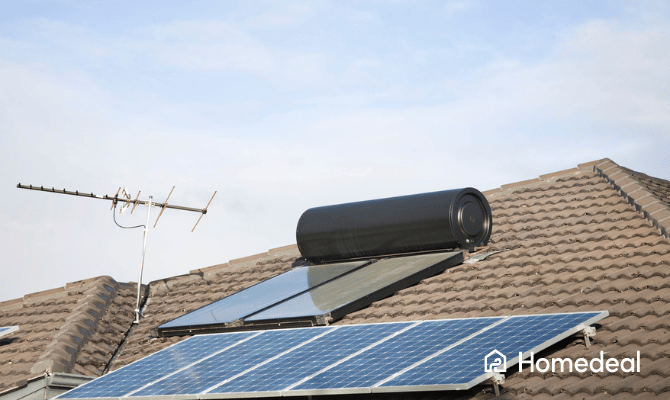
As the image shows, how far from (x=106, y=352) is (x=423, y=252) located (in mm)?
5737

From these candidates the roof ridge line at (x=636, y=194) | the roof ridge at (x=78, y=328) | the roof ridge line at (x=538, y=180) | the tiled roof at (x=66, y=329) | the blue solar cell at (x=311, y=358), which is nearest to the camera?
the blue solar cell at (x=311, y=358)

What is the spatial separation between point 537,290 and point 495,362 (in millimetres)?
3056

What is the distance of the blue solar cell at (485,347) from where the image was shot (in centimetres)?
742

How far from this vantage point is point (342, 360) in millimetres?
8516

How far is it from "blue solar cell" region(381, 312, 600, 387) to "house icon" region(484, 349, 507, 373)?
0.16 feet

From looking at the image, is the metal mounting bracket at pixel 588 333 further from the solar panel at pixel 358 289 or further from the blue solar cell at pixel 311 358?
the solar panel at pixel 358 289

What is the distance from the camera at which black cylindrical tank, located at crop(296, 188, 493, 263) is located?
12.6 m

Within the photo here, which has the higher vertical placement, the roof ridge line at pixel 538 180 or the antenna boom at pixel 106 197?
the antenna boom at pixel 106 197

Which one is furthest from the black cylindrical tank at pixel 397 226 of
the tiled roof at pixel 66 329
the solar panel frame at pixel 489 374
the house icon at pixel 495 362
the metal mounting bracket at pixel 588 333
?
the house icon at pixel 495 362

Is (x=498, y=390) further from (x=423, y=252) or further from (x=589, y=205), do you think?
(x=589, y=205)

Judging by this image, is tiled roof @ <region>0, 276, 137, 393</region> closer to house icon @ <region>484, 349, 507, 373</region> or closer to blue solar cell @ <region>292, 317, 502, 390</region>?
blue solar cell @ <region>292, 317, 502, 390</region>

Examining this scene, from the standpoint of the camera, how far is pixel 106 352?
1275 cm

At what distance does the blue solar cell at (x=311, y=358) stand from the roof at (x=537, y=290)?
751 mm

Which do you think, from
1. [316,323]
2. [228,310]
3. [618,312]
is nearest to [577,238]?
[618,312]
